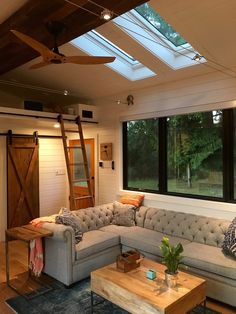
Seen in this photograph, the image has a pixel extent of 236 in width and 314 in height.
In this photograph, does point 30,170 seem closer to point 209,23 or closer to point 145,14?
point 145,14

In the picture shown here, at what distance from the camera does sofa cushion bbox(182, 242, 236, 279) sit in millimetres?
2828

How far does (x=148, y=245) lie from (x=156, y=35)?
282cm

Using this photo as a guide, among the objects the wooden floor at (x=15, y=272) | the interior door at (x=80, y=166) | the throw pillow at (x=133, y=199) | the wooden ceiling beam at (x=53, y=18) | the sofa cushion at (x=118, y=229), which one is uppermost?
the wooden ceiling beam at (x=53, y=18)

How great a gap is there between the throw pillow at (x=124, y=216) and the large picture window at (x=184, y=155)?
575 millimetres

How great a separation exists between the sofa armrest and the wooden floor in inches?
20.9

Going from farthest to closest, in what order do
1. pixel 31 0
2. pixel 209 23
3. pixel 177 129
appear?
pixel 177 129 < pixel 209 23 < pixel 31 0

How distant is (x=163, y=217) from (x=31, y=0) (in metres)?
3.31

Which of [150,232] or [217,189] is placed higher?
[217,189]

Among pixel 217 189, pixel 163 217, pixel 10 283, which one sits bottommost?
pixel 10 283

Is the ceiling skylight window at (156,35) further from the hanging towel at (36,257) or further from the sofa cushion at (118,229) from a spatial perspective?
the hanging towel at (36,257)

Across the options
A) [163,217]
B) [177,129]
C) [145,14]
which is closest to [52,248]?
[163,217]

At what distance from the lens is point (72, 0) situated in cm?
245

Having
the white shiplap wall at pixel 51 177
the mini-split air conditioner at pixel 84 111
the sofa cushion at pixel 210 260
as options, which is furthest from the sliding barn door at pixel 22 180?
the sofa cushion at pixel 210 260

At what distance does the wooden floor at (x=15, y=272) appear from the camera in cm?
285
